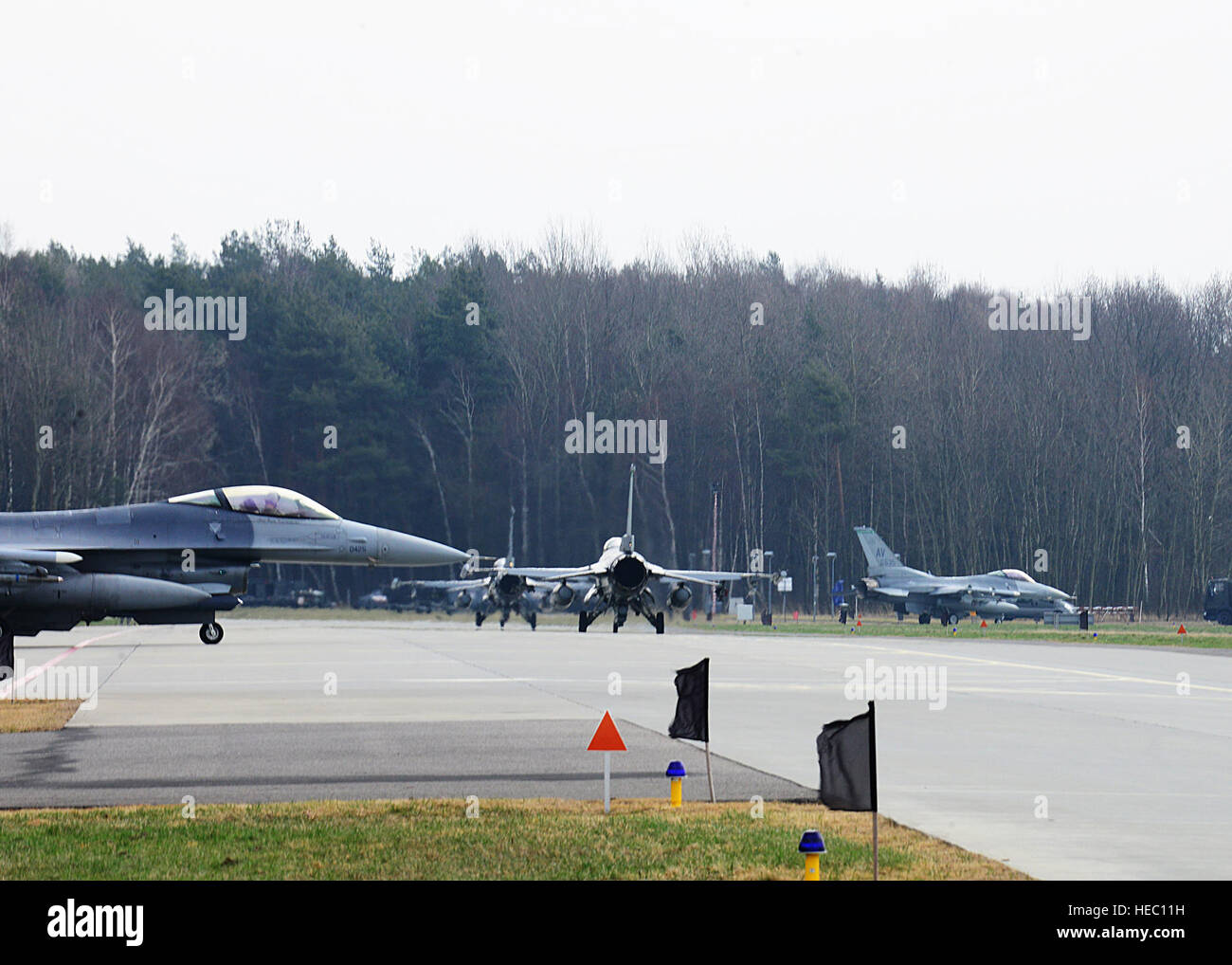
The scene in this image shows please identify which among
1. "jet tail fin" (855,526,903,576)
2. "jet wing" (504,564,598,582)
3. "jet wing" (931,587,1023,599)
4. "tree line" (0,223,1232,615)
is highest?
"tree line" (0,223,1232,615)

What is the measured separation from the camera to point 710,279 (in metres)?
93.6

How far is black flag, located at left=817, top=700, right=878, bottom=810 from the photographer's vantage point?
8305 millimetres

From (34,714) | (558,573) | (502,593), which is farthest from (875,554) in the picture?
(34,714)

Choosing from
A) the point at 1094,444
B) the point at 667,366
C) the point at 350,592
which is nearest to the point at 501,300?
the point at 667,366

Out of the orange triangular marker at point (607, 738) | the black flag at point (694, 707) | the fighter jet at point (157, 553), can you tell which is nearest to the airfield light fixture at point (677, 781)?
the black flag at point (694, 707)

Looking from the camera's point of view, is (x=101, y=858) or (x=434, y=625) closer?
(x=101, y=858)

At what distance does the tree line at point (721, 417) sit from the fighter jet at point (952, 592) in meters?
17.5

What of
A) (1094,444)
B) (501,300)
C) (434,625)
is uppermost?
(501,300)

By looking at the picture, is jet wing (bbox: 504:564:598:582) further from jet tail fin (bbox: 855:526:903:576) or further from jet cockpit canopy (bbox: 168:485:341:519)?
jet tail fin (bbox: 855:526:903:576)

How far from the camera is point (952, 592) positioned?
61094 millimetres

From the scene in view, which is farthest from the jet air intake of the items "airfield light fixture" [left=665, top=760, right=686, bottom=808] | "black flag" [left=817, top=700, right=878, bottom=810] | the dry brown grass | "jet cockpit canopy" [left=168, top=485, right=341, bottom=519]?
"black flag" [left=817, top=700, right=878, bottom=810]

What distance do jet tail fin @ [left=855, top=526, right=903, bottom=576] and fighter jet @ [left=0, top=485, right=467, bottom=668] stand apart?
36.2 metres
